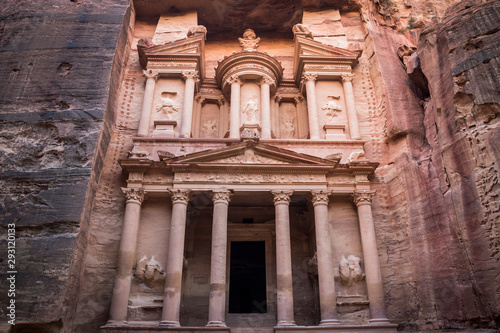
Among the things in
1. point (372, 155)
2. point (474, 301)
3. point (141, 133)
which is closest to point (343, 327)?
point (474, 301)

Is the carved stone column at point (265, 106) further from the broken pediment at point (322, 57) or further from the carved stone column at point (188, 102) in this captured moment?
the carved stone column at point (188, 102)

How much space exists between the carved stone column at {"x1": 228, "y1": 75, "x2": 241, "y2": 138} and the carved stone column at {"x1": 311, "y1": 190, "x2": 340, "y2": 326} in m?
3.59

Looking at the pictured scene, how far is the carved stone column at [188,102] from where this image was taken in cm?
1311

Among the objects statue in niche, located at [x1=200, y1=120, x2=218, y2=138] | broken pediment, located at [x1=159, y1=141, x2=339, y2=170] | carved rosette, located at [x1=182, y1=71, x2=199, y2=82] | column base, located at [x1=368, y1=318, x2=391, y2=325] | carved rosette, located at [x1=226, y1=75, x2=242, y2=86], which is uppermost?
carved rosette, located at [x1=182, y1=71, x2=199, y2=82]

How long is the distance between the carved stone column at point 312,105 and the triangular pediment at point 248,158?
1616 mm

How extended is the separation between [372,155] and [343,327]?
18.7 ft

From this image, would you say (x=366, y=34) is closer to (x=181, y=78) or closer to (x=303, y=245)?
(x=181, y=78)

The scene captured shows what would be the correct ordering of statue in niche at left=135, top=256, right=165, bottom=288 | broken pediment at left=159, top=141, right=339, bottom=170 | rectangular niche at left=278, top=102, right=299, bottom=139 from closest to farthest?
statue in niche at left=135, top=256, right=165, bottom=288 < broken pediment at left=159, top=141, right=339, bottom=170 < rectangular niche at left=278, top=102, right=299, bottom=139

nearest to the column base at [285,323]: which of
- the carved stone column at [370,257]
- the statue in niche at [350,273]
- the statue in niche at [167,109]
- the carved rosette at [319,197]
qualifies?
the statue in niche at [350,273]

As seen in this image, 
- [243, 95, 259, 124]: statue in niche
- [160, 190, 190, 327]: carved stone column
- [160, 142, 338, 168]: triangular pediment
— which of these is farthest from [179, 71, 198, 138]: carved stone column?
[160, 190, 190, 327]: carved stone column

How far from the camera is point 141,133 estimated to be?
1293 centimetres

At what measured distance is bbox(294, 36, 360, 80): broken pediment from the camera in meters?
14.5

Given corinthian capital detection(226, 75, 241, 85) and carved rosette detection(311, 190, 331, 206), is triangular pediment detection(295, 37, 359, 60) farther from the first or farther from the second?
carved rosette detection(311, 190, 331, 206)

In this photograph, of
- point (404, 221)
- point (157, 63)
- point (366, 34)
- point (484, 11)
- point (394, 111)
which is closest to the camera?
point (484, 11)
